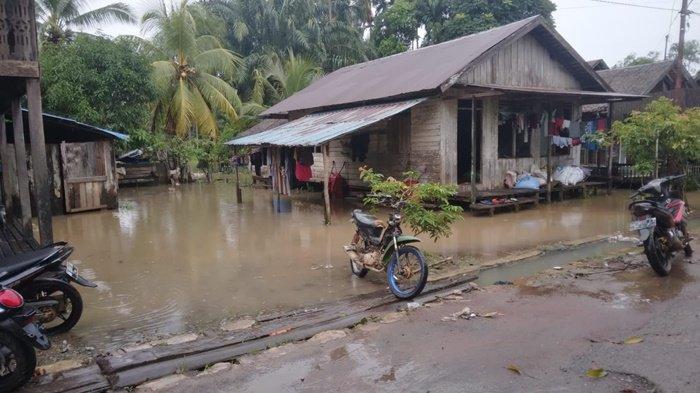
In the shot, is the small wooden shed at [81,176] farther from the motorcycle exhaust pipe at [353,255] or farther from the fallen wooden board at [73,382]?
the fallen wooden board at [73,382]

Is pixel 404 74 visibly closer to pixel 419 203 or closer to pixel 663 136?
pixel 663 136

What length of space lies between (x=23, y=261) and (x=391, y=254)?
361 cm

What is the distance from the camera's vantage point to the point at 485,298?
18.1 feet

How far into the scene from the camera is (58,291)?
4.86 m

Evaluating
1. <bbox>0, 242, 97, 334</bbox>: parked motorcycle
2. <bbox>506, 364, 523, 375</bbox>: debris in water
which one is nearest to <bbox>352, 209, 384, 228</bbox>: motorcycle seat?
<bbox>506, 364, 523, 375</bbox>: debris in water

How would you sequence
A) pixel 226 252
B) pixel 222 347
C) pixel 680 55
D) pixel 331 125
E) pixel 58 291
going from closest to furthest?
pixel 222 347 → pixel 58 291 → pixel 226 252 → pixel 331 125 → pixel 680 55

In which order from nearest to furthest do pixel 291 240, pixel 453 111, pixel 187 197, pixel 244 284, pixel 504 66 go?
pixel 244 284
pixel 291 240
pixel 453 111
pixel 504 66
pixel 187 197

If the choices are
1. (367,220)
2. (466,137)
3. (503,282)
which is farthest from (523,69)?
(367,220)

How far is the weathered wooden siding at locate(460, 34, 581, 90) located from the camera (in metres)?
12.8

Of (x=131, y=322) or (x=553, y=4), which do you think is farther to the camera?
(x=553, y=4)

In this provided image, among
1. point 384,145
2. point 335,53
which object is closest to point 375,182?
point 384,145

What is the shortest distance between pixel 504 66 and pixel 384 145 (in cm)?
372

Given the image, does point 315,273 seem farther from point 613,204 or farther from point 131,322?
point 613,204

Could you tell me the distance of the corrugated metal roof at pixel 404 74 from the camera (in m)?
11.9
